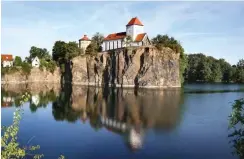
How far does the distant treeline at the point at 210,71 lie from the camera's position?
11456cm

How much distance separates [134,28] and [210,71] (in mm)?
50242

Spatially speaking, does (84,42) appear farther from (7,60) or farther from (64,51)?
(7,60)

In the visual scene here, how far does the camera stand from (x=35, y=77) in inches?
3844

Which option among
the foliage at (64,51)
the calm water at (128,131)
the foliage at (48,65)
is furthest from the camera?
the foliage at (48,65)

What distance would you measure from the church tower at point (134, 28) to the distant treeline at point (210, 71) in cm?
4540

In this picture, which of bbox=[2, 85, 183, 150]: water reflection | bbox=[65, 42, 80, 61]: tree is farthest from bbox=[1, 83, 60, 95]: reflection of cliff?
bbox=[2, 85, 183, 150]: water reflection

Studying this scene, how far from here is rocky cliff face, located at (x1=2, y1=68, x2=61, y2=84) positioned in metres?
90.4

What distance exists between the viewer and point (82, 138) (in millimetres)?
21875

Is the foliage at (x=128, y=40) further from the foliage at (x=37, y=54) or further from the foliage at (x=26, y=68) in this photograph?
the foliage at (x=37, y=54)

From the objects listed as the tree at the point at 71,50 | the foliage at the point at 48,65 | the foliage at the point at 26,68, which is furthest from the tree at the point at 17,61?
the tree at the point at 71,50

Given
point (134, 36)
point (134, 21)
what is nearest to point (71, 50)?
point (134, 36)

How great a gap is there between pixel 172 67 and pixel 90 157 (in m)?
57.4

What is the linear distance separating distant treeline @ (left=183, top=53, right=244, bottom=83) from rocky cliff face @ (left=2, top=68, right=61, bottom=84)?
4957 centimetres

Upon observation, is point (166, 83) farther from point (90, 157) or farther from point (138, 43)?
point (90, 157)
